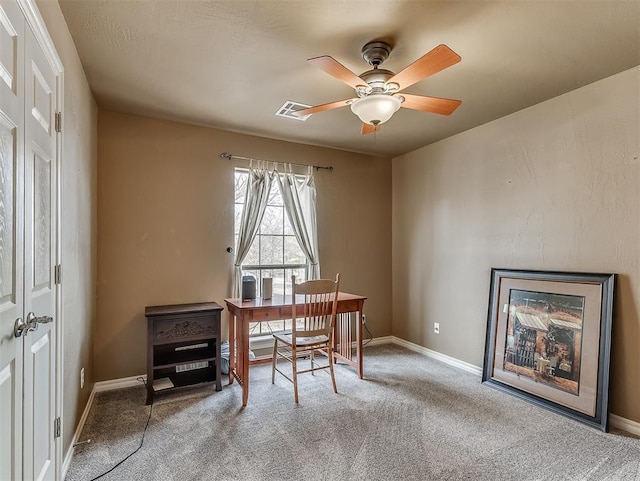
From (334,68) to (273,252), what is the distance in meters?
2.51

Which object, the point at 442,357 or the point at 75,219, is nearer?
the point at 75,219

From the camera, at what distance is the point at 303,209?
430 cm

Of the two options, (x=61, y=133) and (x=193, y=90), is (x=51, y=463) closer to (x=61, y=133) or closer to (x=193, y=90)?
(x=61, y=133)

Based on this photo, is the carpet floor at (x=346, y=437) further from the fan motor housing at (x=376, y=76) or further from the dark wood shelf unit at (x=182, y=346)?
the fan motor housing at (x=376, y=76)

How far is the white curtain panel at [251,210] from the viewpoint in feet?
12.6

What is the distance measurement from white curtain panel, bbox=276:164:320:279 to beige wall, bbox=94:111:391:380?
0.25 meters

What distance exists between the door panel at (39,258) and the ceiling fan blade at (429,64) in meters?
1.75

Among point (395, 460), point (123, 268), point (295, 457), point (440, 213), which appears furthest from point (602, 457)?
point (123, 268)

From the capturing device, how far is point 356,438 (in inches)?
94.5

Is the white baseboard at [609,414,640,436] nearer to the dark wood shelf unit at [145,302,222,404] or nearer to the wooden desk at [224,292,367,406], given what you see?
the wooden desk at [224,292,367,406]

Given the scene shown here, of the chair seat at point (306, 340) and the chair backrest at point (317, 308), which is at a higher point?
the chair backrest at point (317, 308)

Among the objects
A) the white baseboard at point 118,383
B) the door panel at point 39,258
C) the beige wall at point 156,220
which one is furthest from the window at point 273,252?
the door panel at point 39,258

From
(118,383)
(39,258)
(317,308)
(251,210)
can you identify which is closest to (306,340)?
(317,308)

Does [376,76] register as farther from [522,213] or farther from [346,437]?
[346,437]
